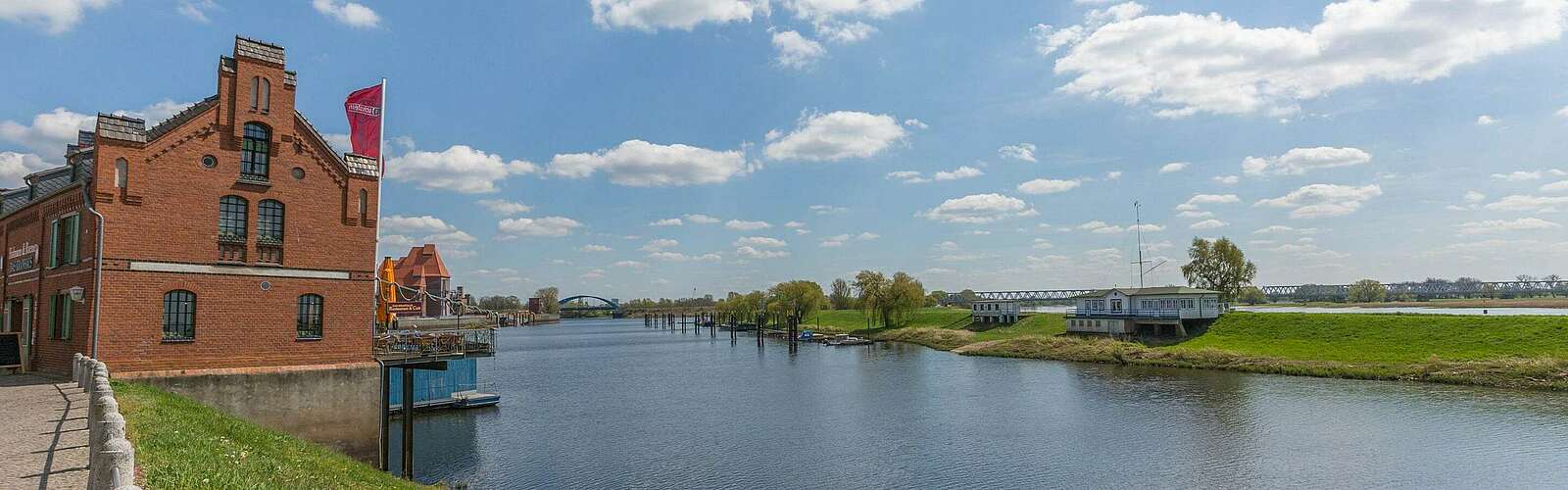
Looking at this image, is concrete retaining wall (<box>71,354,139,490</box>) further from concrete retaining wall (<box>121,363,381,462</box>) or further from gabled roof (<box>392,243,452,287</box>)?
gabled roof (<box>392,243,452,287</box>)

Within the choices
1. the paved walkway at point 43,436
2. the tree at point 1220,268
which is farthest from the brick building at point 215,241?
the tree at point 1220,268

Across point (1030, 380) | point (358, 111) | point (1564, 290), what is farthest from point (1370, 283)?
point (358, 111)

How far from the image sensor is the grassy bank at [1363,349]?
50.4 m

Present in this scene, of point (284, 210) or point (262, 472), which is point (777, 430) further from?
point (262, 472)

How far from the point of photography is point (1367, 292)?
16988 cm

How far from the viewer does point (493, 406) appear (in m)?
48.8

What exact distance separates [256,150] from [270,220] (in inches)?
96.4

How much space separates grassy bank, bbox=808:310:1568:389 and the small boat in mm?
52865

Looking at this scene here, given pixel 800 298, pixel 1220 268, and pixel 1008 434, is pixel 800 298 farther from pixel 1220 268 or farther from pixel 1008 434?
pixel 1008 434

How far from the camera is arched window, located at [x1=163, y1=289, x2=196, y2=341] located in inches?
956

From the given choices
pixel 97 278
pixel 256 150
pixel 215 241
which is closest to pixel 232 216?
pixel 215 241

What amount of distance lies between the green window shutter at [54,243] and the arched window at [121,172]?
638 cm

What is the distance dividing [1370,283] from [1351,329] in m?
135

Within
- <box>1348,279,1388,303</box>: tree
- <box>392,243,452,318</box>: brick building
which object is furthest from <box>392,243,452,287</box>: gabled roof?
<box>1348,279,1388,303</box>: tree
